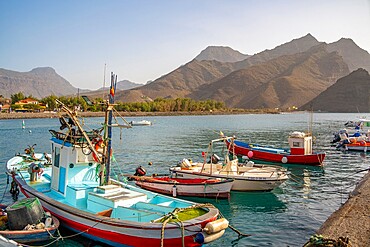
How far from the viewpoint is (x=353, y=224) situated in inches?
537

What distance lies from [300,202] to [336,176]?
10.6 m

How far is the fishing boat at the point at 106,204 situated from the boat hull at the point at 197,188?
5.88m

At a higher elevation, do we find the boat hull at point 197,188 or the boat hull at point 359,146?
the boat hull at point 359,146

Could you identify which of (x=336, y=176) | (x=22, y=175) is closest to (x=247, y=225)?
(x=22, y=175)

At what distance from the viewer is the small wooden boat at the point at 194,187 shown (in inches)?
817

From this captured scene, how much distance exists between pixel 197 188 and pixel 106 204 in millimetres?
8653

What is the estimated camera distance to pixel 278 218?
18.1 meters

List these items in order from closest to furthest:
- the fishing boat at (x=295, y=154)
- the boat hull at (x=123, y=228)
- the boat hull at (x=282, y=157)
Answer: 1. the boat hull at (x=123, y=228)
2. the boat hull at (x=282, y=157)
3. the fishing boat at (x=295, y=154)

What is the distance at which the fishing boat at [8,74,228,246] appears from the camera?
1114 centimetres

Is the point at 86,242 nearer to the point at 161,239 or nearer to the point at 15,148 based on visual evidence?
the point at 161,239

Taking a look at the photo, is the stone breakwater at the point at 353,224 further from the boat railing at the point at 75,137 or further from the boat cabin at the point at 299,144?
the boat cabin at the point at 299,144

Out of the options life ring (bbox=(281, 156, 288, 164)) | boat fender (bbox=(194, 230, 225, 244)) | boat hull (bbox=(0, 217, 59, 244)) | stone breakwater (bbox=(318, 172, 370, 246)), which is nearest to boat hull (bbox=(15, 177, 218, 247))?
boat fender (bbox=(194, 230, 225, 244))

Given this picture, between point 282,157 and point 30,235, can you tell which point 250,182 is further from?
point 282,157

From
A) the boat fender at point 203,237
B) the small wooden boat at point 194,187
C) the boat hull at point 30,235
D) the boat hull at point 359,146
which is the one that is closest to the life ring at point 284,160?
the small wooden boat at point 194,187
